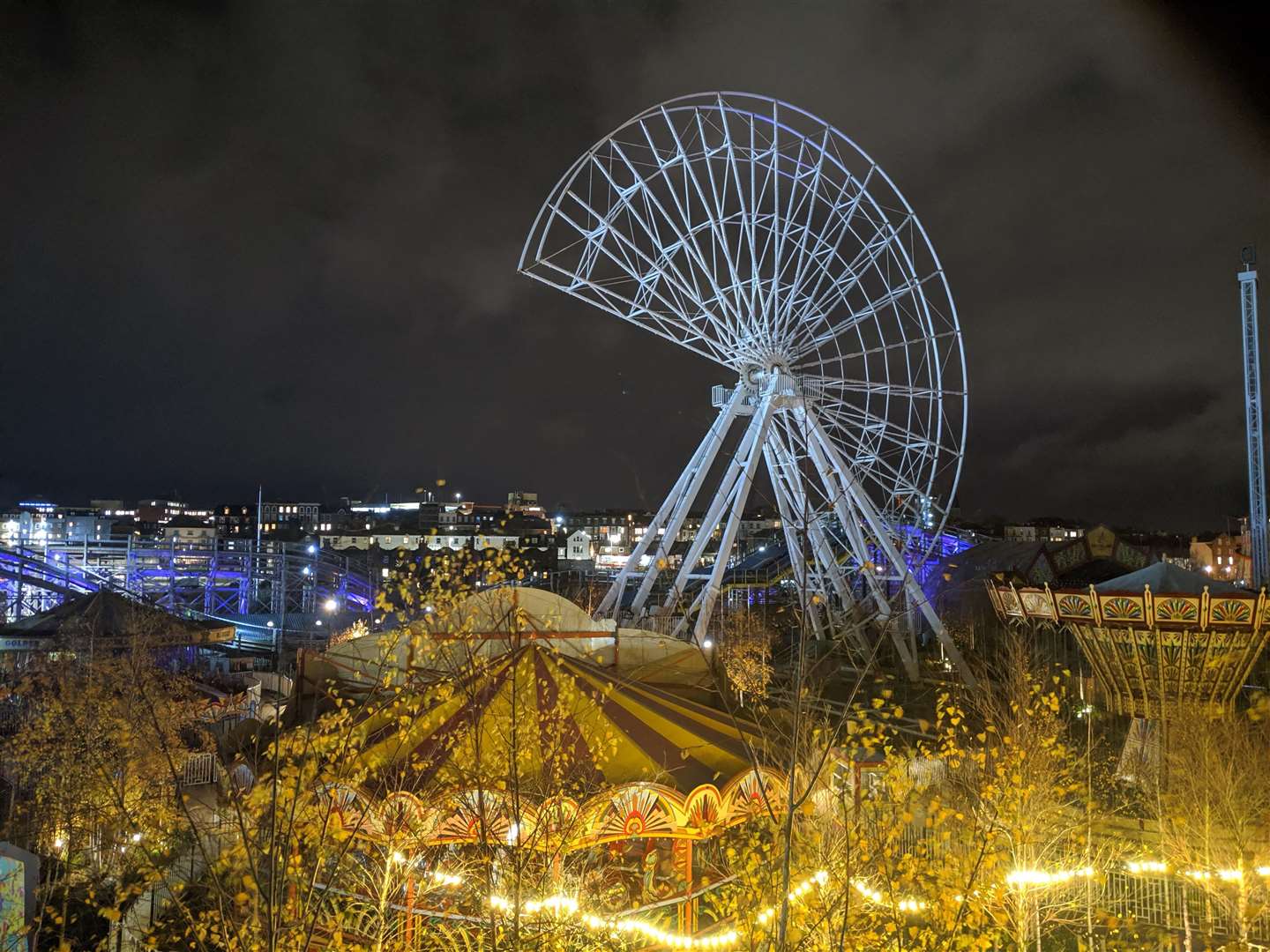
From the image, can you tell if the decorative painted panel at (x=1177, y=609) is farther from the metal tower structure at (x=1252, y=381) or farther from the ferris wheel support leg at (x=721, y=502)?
the metal tower structure at (x=1252, y=381)

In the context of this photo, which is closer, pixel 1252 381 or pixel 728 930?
pixel 728 930

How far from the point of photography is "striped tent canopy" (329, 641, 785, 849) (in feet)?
27.6

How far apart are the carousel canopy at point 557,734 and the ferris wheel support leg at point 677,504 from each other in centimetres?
1243

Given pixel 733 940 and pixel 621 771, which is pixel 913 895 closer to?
pixel 733 940

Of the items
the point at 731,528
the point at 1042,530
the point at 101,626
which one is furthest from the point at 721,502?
the point at 1042,530

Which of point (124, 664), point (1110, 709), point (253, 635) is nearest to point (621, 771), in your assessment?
point (124, 664)

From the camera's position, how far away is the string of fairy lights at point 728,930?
8195 mm

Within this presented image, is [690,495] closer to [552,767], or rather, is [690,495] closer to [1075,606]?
[1075,606]

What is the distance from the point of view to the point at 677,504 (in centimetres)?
2577

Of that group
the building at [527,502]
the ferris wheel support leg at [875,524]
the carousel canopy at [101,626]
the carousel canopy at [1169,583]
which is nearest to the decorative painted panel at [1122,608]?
the carousel canopy at [1169,583]

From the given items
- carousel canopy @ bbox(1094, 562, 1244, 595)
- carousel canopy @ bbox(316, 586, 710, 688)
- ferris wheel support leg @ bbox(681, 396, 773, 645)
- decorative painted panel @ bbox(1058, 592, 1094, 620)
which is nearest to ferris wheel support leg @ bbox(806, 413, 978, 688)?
ferris wheel support leg @ bbox(681, 396, 773, 645)

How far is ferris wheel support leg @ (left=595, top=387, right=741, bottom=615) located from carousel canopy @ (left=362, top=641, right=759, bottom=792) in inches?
489

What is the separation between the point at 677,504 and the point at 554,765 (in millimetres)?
16803

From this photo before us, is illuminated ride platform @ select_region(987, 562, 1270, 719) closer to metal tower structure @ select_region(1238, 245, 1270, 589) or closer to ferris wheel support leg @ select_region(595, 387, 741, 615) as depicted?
ferris wheel support leg @ select_region(595, 387, 741, 615)
